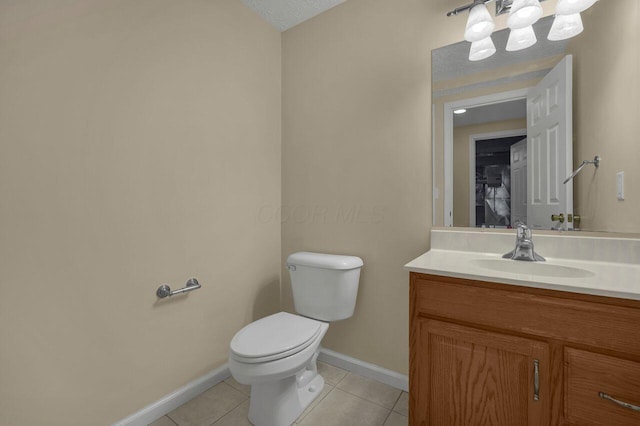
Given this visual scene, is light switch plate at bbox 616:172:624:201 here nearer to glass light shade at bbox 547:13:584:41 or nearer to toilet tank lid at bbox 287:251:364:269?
glass light shade at bbox 547:13:584:41

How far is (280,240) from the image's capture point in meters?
2.08

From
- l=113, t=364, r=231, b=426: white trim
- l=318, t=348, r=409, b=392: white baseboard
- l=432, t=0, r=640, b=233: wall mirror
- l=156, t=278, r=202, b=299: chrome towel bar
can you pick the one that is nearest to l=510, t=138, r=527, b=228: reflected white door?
l=432, t=0, r=640, b=233: wall mirror

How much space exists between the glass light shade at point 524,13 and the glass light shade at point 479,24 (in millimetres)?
84

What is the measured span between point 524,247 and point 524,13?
3.31 ft

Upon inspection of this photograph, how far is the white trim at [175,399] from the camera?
1312mm

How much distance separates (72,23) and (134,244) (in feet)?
3.02

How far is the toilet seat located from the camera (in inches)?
46.7

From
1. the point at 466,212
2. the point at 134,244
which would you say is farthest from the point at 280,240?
the point at 466,212

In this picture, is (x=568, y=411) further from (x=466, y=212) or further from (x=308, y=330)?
(x=308, y=330)

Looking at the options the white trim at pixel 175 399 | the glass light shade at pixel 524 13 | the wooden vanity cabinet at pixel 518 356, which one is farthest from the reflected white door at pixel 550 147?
the white trim at pixel 175 399

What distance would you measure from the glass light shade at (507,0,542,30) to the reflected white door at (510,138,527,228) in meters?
0.50

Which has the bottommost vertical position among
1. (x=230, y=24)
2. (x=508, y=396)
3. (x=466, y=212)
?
(x=508, y=396)

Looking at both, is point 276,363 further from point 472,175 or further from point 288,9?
point 288,9

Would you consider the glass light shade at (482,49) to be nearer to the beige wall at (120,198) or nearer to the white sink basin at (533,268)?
the white sink basin at (533,268)
